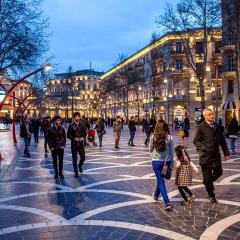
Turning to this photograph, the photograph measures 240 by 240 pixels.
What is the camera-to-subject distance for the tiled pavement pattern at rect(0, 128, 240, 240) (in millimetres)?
5852

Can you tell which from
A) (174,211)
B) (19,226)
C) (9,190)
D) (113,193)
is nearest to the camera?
(19,226)

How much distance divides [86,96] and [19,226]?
151 metres

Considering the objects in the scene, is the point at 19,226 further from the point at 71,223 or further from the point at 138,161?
the point at 138,161

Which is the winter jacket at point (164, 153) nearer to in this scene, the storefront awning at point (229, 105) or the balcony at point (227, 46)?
the storefront awning at point (229, 105)

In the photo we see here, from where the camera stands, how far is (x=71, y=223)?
634cm

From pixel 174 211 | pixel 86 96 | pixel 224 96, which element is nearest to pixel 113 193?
pixel 174 211

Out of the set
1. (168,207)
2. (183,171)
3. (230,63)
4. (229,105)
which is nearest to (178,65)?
(230,63)

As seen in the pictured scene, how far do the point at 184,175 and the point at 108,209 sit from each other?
63.5 inches

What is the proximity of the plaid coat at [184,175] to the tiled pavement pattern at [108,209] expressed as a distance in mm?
460

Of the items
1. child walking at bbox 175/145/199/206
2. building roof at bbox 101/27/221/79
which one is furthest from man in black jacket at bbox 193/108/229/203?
building roof at bbox 101/27/221/79

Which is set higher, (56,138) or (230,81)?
(230,81)

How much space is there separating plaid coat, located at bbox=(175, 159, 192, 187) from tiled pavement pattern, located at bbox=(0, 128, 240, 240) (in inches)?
18.1

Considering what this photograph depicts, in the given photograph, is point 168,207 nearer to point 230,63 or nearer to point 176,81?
point 230,63

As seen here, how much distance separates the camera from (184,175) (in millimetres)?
7492
